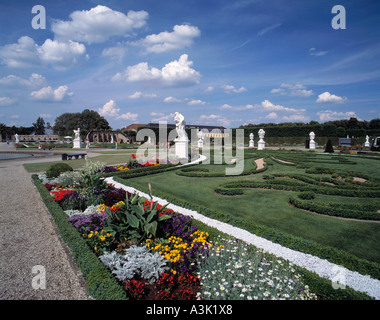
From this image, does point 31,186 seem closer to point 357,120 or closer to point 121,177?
point 121,177

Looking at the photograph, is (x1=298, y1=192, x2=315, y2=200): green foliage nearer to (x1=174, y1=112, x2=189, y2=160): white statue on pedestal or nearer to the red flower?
the red flower

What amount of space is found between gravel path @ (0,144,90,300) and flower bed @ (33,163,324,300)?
574 mm

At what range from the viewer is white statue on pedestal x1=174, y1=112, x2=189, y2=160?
1900 cm

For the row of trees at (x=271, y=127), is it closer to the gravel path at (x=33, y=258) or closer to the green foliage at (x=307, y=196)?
the green foliage at (x=307, y=196)

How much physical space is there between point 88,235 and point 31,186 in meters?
8.41

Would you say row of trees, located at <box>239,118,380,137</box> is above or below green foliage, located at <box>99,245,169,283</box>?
above

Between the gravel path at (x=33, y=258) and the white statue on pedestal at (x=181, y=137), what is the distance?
12321 mm

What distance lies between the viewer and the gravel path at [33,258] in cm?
384

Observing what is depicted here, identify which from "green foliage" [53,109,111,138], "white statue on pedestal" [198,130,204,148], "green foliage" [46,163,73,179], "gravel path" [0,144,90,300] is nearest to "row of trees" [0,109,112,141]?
"green foliage" [53,109,111,138]

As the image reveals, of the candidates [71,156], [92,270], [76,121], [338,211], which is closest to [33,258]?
[92,270]

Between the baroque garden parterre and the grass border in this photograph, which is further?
the grass border

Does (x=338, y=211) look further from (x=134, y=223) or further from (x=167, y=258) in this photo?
(x=134, y=223)

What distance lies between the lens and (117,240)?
5160 millimetres
